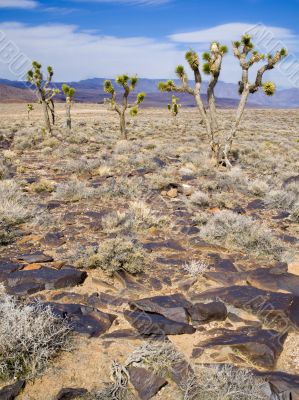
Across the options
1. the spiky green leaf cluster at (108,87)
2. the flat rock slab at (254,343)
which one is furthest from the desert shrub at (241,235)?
the spiky green leaf cluster at (108,87)

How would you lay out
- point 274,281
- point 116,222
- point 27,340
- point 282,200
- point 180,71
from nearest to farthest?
→ 1. point 27,340
2. point 274,281
3. point 116,222
4. point 282,200
5. point 180,71

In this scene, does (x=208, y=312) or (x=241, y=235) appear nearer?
(x=208, y=312)

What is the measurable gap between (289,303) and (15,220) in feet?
18.3

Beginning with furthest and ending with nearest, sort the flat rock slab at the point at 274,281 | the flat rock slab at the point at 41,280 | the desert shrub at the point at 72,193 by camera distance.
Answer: the desert shrub at the point at 72,193 < the flat rock slab at the point at 274,281 < the flat rock slab at the point at 41,280

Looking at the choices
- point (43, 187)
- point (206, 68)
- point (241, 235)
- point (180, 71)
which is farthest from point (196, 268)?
point (180, 71)

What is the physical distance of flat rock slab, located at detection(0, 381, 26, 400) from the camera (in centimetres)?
334

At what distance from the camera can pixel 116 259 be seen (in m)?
5.94

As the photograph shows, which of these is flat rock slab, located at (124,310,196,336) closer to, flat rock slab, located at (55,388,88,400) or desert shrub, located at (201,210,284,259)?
flat rock slab, located at (55,388,88,400)

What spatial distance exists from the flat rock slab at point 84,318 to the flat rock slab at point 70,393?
2.79 feet

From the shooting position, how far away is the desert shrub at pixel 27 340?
11.9 ft

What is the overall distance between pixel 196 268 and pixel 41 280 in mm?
2378

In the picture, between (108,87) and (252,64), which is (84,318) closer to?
(252,64)

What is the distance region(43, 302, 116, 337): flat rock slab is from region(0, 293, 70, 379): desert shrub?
24 centimetres

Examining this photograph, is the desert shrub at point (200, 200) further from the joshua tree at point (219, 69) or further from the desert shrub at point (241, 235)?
the joshua tree at point (219, 69)
